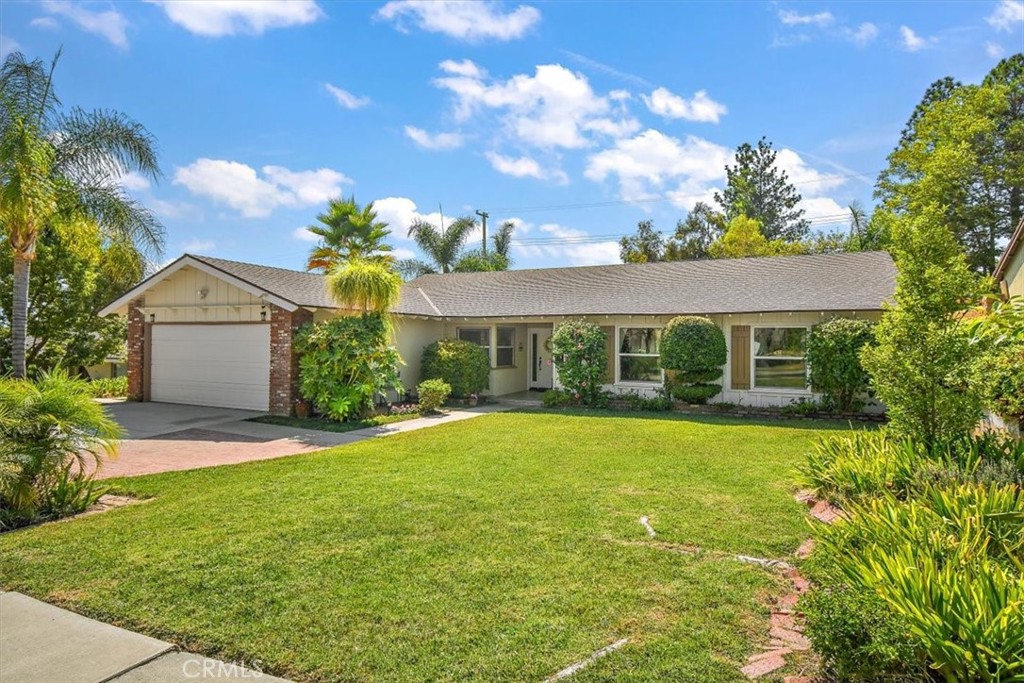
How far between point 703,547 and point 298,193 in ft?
79.8

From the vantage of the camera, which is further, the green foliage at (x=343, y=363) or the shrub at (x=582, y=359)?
the shrub at (x=582, y=359)

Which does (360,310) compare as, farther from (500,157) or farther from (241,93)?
(500,157)

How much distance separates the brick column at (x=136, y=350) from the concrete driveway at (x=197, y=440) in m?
1.57

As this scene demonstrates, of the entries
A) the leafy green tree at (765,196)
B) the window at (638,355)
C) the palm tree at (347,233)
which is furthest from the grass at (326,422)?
the leafy green tree at (765,196)

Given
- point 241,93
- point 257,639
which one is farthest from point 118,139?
point 257,639

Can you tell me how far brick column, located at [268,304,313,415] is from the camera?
563 inches

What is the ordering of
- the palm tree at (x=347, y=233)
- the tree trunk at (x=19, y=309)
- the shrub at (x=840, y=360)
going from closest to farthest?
the tree trunk at (x=19, y=309)
the shrub at (x=840, y=360)
the palm tree at (x=347, y=233)

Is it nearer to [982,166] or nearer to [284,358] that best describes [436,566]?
[284,358]

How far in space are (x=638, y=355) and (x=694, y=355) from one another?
2382mm

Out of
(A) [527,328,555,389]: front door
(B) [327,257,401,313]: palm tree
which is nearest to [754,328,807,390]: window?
(A) [527,328,555,389]: front door

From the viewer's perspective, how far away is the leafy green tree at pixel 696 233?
40125 millimetres

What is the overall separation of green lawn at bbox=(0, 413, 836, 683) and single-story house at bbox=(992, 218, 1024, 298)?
7.77 metres

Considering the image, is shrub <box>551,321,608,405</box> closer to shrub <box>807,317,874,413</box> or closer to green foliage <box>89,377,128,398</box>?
shrub <box>807,317,874,413</box>

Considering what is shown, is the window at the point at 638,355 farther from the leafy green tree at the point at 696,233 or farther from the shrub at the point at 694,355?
the leafy green tree at the point at 696,233
